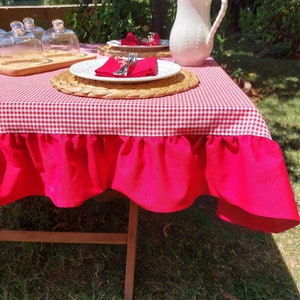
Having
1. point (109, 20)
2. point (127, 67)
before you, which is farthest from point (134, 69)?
point (109, 20)

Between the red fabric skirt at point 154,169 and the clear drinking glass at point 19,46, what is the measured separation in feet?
1.98

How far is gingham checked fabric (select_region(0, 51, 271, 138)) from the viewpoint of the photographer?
0.95 meters

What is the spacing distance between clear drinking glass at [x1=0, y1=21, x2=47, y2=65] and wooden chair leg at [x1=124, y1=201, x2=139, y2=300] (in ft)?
2.40

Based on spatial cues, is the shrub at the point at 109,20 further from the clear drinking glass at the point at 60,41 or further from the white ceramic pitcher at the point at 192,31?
the white ceramic pitcher at the point at 192,31

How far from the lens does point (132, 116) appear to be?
96 centimetres

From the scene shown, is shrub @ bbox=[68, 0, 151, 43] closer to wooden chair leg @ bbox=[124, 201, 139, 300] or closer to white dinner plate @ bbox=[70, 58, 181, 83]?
white dinner plate @ bbox=[70, 58, 181, 83]

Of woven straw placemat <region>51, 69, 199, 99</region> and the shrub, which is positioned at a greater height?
woven straw placemat <region>51, 69, 199, 99</region>

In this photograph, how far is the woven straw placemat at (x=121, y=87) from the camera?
101 centimetres

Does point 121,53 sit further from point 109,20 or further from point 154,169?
point 109,20

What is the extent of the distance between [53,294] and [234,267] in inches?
32.4

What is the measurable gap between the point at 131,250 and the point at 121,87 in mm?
689

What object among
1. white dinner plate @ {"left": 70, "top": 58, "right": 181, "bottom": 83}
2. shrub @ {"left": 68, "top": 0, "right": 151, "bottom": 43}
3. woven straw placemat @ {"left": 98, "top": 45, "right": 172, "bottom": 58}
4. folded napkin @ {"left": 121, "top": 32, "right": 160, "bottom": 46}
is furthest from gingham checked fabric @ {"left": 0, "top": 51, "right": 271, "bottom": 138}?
shrub @ {"left": 68, "top": 0, "right": 151, "bottom": 43}

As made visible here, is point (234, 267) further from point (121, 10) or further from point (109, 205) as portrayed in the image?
point (121, 10)

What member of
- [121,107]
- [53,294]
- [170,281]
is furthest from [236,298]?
[121,107]
